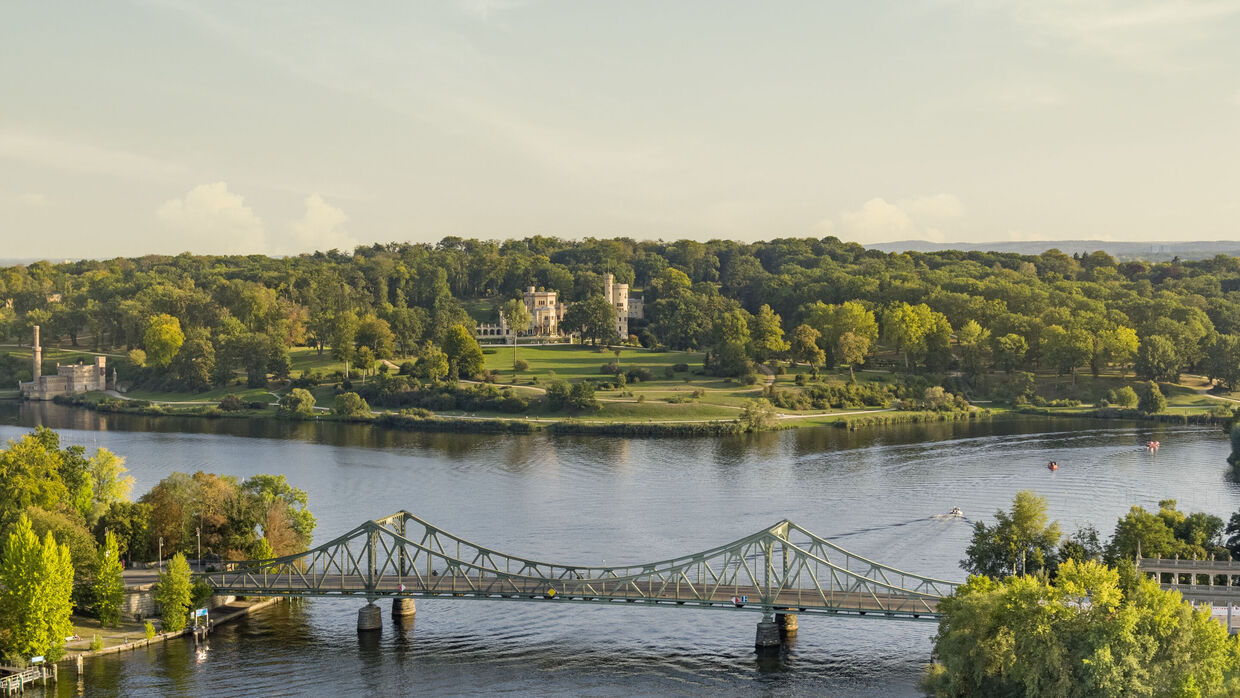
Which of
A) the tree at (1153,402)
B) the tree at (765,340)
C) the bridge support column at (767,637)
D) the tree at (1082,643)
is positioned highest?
the tree at (765,340)

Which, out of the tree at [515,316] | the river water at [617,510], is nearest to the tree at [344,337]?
the river water at [617,510]

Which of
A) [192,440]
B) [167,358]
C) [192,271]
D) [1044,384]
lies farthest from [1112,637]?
[192,271]

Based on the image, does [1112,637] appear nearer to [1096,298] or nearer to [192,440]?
[192,440]

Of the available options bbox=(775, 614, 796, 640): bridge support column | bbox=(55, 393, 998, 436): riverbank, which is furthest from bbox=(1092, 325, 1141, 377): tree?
bbox=(775, 614, 796, 640): bridge support column

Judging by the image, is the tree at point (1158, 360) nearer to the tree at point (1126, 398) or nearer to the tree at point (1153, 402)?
the tree at point (1153, 402)

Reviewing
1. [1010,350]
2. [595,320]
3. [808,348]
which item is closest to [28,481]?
[808,348]

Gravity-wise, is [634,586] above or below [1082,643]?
below

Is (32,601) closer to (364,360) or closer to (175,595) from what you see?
(175,595)

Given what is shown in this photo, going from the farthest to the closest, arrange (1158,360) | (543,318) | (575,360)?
(543,318) → (575,360) → (1158,360)
